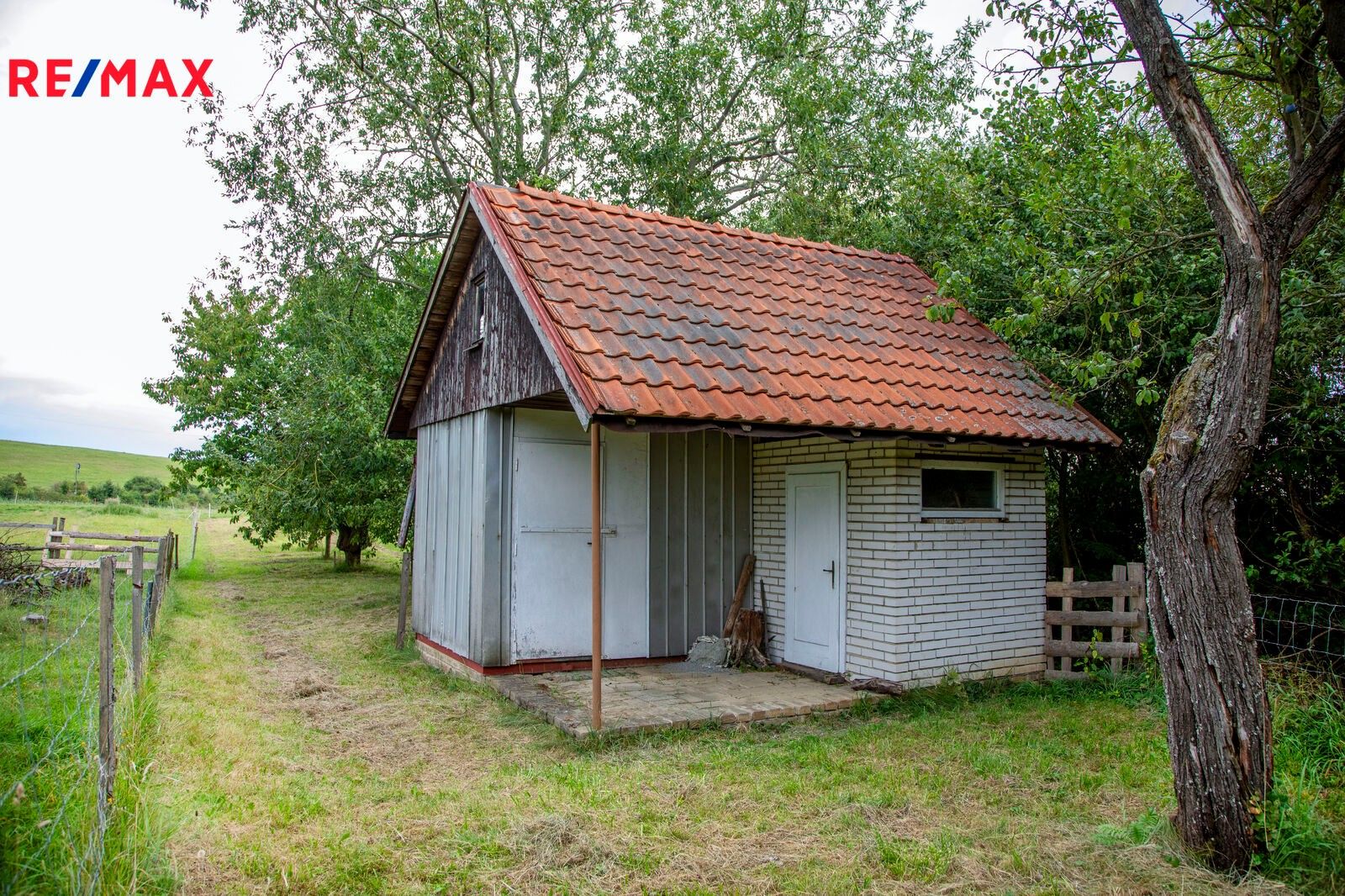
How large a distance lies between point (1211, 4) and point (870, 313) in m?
4.92

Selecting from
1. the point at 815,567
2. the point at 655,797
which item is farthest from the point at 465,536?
the point at 655,797

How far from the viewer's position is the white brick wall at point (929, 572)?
8742mm

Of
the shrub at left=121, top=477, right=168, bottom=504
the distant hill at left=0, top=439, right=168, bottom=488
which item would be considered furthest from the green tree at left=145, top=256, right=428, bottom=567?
the shrub at left=121, top=477, right=168, bottom=504

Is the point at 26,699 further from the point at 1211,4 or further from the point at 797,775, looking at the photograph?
the point at 1211,4

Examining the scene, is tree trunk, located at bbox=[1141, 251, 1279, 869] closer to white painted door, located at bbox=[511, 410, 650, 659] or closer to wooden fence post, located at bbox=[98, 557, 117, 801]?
wooden fence post, located at bbox=[98, 557, 117, 801]

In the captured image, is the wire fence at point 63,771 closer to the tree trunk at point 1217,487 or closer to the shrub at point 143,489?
the tree trunk at point 1217,487

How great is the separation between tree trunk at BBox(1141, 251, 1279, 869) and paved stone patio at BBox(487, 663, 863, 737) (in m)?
3.83

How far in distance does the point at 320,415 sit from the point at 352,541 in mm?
8801

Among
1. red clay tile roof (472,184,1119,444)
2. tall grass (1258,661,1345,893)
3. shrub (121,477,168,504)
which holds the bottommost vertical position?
tall grass (1258,661,1345,893)

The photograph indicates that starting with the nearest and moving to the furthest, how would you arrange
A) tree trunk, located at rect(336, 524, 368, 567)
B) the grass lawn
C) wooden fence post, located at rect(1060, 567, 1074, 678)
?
the grass lawn < wooden fence post, located at rect(1060, 567, 1074, 678) < tree trunk, located at rect(336, 524, 368, 567)

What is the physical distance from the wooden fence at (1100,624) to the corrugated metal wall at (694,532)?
11.8ft

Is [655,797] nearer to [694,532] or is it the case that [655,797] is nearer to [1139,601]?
[694,532]

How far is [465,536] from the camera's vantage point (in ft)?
33.0

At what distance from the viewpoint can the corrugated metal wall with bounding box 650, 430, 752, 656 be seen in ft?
33.1
